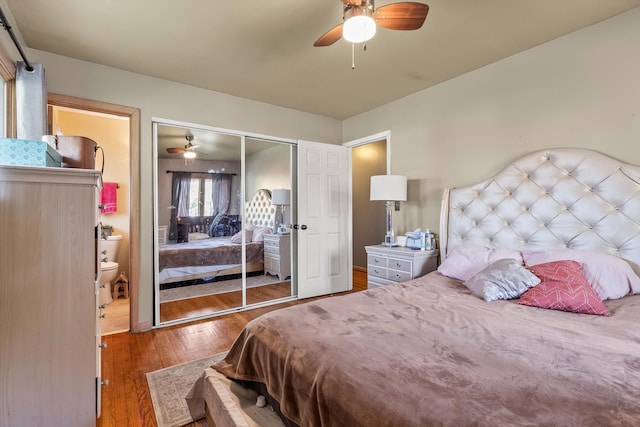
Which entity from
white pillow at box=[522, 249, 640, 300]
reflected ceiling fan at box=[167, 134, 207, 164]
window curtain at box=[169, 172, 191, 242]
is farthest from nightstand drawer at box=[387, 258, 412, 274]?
reflected ceiling fan at box=[167, 134, 207, 164]

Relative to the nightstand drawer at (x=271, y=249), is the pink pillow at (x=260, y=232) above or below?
above

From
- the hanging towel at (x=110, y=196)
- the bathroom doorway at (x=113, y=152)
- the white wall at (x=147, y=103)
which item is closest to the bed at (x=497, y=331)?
the white wall at (x=147, y=103)

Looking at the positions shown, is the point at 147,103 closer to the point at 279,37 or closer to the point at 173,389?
the point at 279,37

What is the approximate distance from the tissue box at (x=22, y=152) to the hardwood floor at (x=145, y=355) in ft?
4.85

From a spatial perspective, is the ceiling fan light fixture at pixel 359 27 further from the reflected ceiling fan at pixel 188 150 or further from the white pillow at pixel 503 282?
the reflected ceiling fan at pixel 188 150

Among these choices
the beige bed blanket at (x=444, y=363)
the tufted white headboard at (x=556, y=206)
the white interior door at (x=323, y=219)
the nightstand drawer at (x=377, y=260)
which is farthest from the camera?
the white interior door at (x=323, y=219)

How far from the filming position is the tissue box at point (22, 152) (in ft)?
4.65

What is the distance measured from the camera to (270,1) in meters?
1.96

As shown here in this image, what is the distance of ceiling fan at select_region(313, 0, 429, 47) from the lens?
1.65 metres

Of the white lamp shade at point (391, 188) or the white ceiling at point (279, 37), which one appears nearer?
the white ceiling at point (279, 37)

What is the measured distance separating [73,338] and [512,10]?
3.26 m

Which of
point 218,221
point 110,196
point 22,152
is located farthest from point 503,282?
point 110,196

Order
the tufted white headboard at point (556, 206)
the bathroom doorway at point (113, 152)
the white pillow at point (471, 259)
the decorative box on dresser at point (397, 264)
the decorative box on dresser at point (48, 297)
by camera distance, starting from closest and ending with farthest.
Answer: the decorative box on dresser at point (48, 297)
the tufted white headboard at point (556, 206)
the white pillow at point (471, 259)
the decorative box on dresser at point (397, 264)
the bathroom doorway at point (113, 152)

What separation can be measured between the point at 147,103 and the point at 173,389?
2.65 meters
